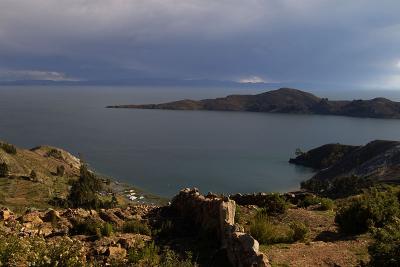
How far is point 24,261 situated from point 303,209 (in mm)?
13963

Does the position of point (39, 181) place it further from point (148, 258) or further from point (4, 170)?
point (148, 258)

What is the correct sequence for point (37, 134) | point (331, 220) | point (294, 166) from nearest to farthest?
point (331, 220) < point (294, 166) < point (37, 134)

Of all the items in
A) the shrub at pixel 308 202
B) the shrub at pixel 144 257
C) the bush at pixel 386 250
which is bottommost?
the shrub at pixel 308 202

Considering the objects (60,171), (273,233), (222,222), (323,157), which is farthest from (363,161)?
(222,222)

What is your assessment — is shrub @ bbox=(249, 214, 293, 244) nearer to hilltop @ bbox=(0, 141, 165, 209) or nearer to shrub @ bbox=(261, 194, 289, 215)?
shrub @ bbox=(261, 194, 289, 215)

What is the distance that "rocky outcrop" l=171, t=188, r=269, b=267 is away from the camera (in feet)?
35.0

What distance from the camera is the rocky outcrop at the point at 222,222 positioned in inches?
420

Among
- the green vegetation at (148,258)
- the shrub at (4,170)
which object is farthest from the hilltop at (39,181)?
the green vegetation at (148,258)

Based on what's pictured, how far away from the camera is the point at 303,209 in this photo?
20062mm

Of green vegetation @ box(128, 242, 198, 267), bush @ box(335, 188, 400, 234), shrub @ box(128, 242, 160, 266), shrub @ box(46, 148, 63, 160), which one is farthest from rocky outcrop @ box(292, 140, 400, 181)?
shrub @ box(128, 242, 160, 266)

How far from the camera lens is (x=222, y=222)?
44.2ft

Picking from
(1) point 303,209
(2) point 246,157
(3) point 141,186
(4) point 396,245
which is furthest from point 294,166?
(4) point 396,245

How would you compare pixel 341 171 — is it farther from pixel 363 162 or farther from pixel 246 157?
pixel 246 157

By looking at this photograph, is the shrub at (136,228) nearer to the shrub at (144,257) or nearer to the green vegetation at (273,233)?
the shrub at (144,257)
